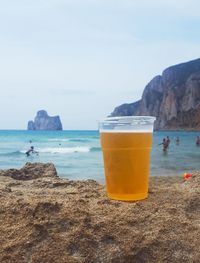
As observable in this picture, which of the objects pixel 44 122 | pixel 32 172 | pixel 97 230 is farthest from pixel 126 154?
pixel 44 122

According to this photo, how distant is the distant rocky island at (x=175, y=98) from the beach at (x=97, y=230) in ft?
355

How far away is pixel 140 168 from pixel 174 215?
0.87 ft

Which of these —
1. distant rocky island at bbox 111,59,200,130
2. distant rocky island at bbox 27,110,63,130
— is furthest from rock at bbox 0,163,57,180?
distant rocky island at bbox 27,110,63,130

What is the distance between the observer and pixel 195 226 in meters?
1.86

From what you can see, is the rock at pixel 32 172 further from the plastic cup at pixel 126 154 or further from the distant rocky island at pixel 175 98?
the distant rocky island at pixel 175 98

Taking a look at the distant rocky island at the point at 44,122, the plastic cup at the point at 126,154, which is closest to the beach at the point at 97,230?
the plastic cup at the point at 126,154

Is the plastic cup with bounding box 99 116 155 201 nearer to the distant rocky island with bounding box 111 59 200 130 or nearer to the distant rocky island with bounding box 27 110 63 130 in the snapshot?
the distant rocky island with bounding box 111 59 200 130

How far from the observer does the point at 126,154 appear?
1877 millimetres

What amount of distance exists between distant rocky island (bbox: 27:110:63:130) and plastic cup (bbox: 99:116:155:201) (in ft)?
481

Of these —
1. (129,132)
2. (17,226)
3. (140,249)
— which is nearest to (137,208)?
(140,249)

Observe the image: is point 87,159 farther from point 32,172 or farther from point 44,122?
point 44,122

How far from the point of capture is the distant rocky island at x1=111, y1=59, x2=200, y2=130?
11038 centimetres

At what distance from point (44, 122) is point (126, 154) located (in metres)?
149

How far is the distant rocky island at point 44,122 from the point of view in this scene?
A: 487 feet
